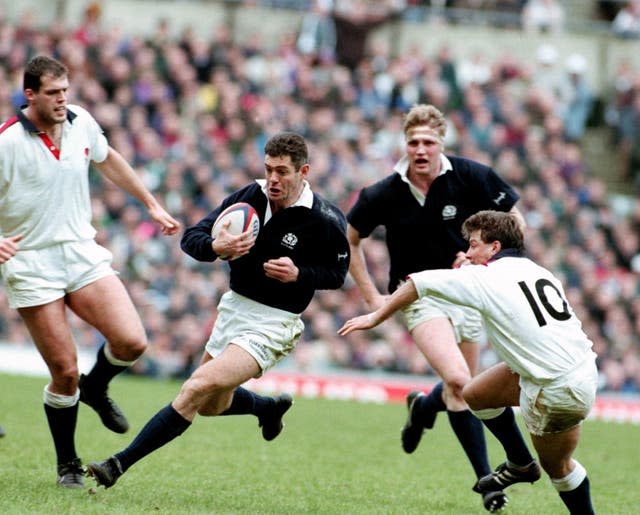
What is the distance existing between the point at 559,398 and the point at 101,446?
4382 millimetres

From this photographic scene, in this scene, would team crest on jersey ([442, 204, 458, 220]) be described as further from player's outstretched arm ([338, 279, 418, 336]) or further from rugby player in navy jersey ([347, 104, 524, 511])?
player's outstretched arm ([338, 279, 418, 336])

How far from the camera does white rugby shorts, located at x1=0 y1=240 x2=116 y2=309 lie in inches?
302

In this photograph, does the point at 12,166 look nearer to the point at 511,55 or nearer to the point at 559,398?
the point at 559,398

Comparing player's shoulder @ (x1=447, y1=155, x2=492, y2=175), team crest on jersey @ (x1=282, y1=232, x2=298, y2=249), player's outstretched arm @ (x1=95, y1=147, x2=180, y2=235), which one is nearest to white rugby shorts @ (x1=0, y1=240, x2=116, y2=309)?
player's outstretched arm @ (x1=95, y1=147, x2=180, y2=235)

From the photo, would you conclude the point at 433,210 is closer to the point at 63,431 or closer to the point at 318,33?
the point at 63,431

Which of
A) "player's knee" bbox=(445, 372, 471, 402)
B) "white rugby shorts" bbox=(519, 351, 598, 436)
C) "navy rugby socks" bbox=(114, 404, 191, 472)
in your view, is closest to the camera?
"white rugby shorts" bbox=(519, 351, 598, 436)

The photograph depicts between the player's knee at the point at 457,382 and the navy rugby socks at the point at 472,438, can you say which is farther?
the navy rugby socks at the point at 472,438

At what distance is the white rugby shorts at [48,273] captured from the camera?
7.67m

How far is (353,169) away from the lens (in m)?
20.1

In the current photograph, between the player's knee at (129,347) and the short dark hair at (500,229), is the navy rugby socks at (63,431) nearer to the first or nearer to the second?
the player's knee at (129,347)

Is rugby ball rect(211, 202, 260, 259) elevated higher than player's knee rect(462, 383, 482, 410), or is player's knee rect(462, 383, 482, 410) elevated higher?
rugby ball rect(211, 202, 260, 259)

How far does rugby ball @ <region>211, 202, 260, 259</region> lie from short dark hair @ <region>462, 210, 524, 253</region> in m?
1.32

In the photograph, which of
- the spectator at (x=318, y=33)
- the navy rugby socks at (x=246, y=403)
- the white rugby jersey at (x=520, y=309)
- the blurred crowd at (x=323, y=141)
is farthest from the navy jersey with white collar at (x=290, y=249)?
the spectator at (x=318, y=33)

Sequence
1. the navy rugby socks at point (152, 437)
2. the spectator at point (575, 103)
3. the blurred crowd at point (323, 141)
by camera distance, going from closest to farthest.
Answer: the navy rugby socks at point (152, 437) < the blurred crowd at point (323, 141) < the spectator at point (575, 103)
